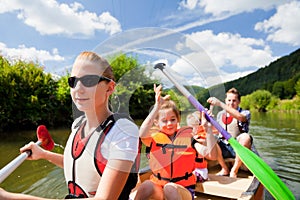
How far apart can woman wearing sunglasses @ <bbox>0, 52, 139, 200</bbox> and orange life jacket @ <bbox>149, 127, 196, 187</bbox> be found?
0.98m

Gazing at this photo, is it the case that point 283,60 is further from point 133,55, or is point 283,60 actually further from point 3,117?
point 133,55

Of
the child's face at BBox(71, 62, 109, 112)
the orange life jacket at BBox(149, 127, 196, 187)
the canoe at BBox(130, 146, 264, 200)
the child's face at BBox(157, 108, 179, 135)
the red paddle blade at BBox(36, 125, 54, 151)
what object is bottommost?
the canoe at BBox(130, 146, 264, 200)

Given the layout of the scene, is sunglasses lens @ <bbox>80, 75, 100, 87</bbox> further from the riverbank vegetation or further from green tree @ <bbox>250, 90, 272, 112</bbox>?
green tree @ <bbox>250, 90, 272, 112</bbox>

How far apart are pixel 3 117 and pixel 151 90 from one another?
11.2m

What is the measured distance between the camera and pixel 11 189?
4793 mm

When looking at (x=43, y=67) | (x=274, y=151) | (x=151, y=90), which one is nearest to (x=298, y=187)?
(x=274, y=151)

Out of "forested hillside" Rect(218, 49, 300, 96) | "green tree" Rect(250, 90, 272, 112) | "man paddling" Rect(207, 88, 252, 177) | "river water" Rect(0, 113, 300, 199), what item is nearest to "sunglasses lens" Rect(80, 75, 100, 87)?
"river water" Rect(0, 113, 300, 199)

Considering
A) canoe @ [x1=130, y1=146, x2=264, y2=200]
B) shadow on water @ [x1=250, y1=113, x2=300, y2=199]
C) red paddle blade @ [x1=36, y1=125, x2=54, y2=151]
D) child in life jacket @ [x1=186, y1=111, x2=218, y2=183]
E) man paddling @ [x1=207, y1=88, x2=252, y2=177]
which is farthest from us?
shadow on water @ [x1=250, y1=113, x2=300, y2=199]

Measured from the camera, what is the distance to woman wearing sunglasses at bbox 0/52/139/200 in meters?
1.07

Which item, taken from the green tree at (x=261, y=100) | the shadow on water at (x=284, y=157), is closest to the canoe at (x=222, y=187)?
the shadow on water at (x=284, y=157)

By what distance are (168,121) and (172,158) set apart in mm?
285

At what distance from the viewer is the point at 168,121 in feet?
7.16

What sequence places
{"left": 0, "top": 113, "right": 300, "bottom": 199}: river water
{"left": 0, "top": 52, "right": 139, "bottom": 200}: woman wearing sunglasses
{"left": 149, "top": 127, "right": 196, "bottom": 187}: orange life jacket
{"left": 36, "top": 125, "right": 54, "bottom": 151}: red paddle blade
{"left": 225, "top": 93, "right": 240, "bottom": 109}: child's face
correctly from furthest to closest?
{"left": 0, "top": 113, "right": 300, "bottom": 199}: river water → {"left": 225, "top": 93, "right": 240, "bottom": 109}: child's face → {"left": 149, "top": 127, "right": 196, "bottom": 187}: orange life jacket → {"left": 36, "top": 125, "right": 54, "bottom": 151}: red paddle blade → {"left": 0, "top": 52, "right": 139, "bottom": 200}: woman wearing sunglasses

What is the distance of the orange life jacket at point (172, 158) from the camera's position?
2229 mm
